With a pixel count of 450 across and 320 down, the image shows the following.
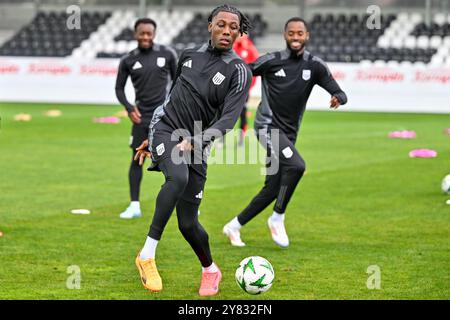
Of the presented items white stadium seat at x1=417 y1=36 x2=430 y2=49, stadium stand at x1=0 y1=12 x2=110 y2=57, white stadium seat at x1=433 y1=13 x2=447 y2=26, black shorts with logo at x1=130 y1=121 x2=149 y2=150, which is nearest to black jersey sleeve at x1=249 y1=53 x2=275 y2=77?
black shorts with logo at x1=130 y1=121 x2=149 y2=150

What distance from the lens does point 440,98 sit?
88.4 ft

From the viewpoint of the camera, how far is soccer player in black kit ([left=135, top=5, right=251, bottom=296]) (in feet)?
24.7

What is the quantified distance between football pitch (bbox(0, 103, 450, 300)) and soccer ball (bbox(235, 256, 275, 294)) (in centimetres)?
11

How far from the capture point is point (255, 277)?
24.7ft

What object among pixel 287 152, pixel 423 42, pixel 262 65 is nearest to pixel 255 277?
pixel 287 152

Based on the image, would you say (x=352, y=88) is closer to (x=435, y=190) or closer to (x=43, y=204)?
(x=435, y=190)

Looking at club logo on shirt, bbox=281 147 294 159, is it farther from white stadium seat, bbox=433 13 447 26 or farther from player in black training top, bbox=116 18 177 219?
white stadium seat, bbox=433 13 447 26

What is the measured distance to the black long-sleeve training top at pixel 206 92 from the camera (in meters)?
7.62

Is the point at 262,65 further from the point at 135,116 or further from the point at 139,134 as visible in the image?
the point at 139,134

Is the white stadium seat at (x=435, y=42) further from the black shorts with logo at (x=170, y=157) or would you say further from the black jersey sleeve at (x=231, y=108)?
the black shorts with logo at (x=170, y=157)

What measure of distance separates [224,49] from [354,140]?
12991mm

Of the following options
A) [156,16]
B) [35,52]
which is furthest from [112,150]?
[156,16]

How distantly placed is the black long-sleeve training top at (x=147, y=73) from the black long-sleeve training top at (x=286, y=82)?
224 centimetres

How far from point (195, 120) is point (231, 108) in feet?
1.07
